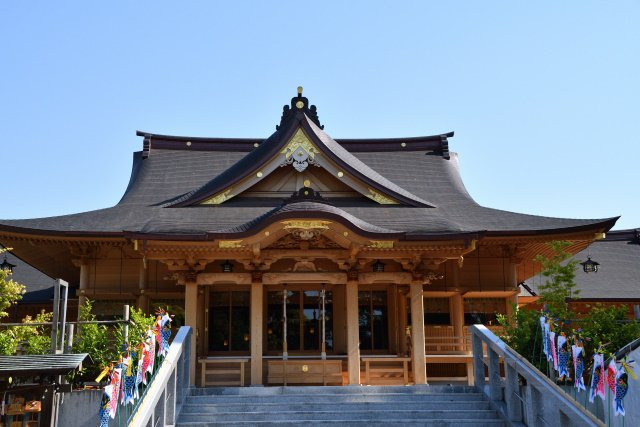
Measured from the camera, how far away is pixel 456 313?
18719 mm

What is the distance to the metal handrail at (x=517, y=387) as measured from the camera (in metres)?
9.06

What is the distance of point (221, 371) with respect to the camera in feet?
49.9

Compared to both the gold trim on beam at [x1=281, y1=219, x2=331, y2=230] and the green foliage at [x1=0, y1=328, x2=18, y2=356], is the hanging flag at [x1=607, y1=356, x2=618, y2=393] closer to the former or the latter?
the gold trim on beam at [x1=281, y1=219, x2=331, y2=230]

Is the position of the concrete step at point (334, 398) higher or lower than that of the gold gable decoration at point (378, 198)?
lower

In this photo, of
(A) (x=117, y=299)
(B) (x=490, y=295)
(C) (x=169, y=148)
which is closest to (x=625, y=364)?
(B) (x=490, y=295)

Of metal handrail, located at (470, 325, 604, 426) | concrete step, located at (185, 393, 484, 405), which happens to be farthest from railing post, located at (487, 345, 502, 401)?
concrete step, located at (185, 393, 484, 405)

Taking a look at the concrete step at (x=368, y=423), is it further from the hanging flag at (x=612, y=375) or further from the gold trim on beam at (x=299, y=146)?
the gold trim on beam at (x=299, y=146)

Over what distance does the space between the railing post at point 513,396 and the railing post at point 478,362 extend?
1.55 metres

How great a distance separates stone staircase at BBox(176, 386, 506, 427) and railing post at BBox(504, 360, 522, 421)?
28cm

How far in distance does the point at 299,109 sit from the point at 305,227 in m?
4.61

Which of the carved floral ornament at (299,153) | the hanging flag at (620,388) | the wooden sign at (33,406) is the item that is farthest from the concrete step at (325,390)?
the carved floral ornament at (299,153)

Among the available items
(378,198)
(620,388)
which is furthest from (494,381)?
(378,198)

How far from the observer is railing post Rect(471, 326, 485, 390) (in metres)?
12.7

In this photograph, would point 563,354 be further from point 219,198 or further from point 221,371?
point 219,198
